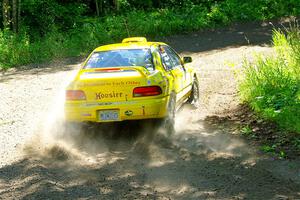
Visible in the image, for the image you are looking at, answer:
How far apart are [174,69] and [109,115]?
6.15 feet

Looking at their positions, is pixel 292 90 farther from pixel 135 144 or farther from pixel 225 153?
pixel 135 144

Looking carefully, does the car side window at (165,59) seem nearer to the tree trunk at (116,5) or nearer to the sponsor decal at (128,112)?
the sponsor decal at (128,112)

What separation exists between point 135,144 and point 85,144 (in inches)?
33.7

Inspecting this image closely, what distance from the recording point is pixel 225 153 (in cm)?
734

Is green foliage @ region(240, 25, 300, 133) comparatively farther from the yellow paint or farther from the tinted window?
the yellow paint

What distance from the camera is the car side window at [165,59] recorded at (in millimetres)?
8938

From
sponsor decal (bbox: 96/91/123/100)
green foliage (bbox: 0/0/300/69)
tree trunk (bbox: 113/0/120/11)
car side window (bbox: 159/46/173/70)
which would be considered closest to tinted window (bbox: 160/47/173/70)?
car side window (bbox: 159/46/173/70)

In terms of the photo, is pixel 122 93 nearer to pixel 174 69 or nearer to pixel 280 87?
pixel 174 69

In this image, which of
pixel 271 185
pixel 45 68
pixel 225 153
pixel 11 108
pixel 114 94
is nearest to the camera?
pixel 271 185

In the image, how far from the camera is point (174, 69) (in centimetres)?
921

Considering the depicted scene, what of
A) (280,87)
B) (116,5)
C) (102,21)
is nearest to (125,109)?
(280,87)

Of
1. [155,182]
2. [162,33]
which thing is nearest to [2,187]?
[155,182]

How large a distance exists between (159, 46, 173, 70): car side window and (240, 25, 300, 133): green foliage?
1.86 meters

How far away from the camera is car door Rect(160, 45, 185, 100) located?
887 centimetres
